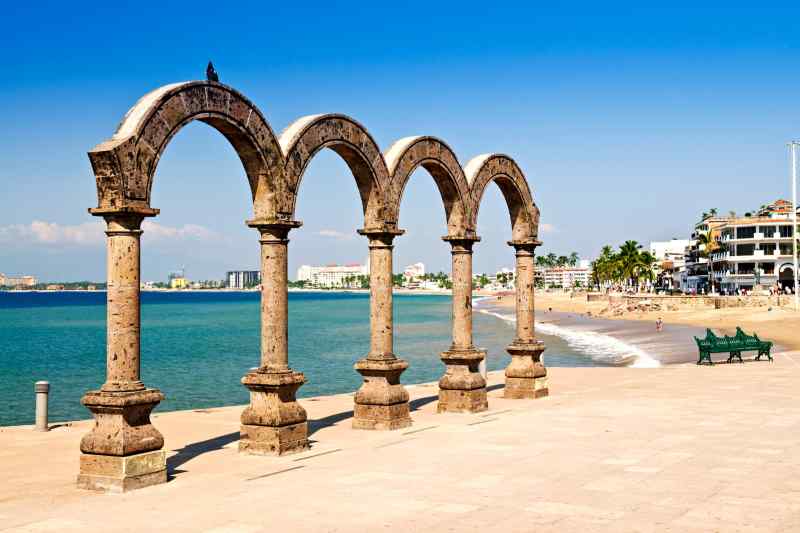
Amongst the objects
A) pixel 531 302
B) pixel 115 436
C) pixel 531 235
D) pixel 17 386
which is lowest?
pixel 17 386

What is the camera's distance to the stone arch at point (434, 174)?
48.7 feet

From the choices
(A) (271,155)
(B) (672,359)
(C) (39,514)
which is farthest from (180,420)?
(B) (672,359)

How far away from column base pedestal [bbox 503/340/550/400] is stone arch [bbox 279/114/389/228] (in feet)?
18.2

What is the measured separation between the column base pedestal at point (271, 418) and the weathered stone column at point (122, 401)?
1.96 metres

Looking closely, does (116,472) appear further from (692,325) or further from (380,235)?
(692,325)

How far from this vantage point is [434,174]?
16.4 meters

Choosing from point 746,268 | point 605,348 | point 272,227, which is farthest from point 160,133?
point 746,268

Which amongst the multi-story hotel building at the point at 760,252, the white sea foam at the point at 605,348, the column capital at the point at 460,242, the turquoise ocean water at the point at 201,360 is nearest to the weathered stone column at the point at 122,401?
the column capital at the point at 460,242

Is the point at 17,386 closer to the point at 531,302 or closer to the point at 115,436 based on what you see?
the point at 531,302

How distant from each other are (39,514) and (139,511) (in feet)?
3.24

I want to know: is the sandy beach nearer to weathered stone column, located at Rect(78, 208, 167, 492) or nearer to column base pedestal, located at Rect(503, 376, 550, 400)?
column base pedestal, located at Rect(503, 376, 550, 400)

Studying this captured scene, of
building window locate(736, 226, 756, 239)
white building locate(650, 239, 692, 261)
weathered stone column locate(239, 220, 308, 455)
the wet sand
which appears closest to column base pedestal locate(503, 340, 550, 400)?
weathered stone column locate(239, 220, 308, 455)

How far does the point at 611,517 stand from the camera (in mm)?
7922

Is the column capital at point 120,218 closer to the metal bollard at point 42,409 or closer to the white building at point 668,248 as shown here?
the metal bollard at point 42,409
